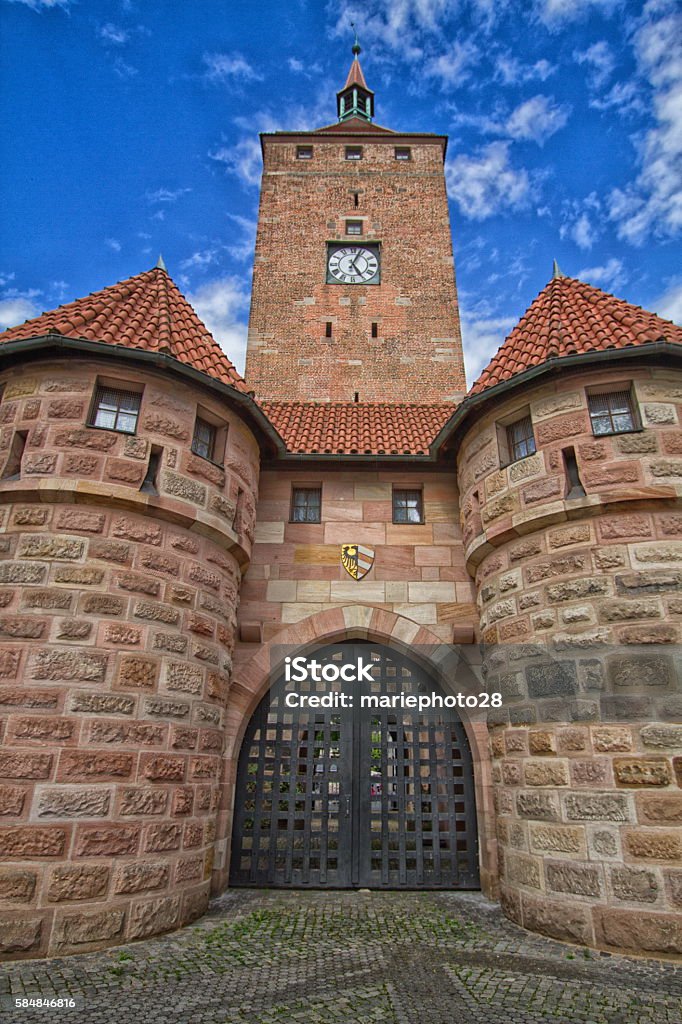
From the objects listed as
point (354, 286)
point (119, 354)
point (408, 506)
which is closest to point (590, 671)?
point (408, 506)

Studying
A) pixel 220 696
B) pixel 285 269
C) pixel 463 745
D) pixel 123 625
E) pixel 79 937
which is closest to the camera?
pixel 79 937

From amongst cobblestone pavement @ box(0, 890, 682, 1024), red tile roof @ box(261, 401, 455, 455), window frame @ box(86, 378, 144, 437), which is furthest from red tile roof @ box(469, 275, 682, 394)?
cobblestone pavement @ box(0, 890, 682, 1024)

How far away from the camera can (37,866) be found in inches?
200

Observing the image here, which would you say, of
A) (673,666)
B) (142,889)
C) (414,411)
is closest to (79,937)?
(142,889)

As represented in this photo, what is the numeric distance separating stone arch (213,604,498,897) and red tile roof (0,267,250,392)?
3.33 meters

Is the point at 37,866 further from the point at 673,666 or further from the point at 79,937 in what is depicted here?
the point at 673,666

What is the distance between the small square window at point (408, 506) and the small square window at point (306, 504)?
3.72 feet

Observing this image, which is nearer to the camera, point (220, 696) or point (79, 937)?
point (79, 937)

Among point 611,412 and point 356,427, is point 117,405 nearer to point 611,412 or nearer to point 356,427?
Answer: point 356,427

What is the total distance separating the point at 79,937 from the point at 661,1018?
4.49 metres

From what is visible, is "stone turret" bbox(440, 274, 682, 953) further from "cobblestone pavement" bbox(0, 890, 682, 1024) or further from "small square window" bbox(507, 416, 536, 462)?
"cobblestone pavement" bbox(0, 890, 682, 1024)

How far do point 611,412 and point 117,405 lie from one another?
5.56 metres

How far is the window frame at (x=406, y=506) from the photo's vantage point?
28.5 ft

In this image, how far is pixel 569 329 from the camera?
24.2 feet
